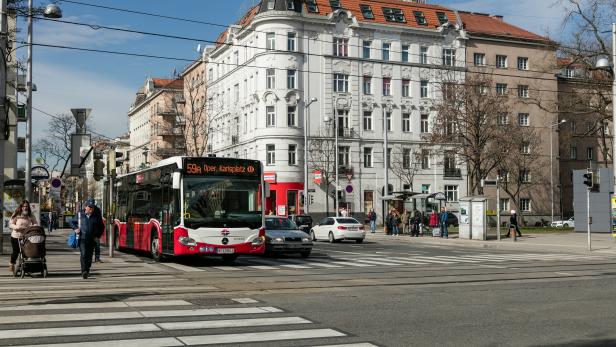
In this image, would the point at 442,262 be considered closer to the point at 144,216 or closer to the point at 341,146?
the point at 144,216

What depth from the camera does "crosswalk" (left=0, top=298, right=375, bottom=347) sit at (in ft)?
26.0

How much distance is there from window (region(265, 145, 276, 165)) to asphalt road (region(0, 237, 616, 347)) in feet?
135

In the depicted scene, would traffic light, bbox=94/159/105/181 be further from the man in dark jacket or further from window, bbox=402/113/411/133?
window, bbox=402/113/411/133

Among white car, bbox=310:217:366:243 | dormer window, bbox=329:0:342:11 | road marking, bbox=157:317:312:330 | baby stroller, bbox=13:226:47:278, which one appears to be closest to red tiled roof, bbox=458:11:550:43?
dormer window, bbox=329:0:342:11

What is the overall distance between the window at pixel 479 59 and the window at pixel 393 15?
839 centimetres

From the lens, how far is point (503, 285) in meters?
14.4

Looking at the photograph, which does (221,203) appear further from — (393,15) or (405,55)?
(393,15)

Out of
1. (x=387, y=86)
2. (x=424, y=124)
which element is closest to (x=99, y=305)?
(x=387, y=86)

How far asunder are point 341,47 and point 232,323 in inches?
2189

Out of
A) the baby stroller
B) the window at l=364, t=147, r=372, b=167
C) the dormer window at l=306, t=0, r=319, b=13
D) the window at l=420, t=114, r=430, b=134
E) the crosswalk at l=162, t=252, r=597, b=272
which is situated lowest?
the crosswalk at l=162, t=252, r=597, b=272

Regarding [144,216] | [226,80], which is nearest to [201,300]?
[144,216]

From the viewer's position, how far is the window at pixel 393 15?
6556 cm

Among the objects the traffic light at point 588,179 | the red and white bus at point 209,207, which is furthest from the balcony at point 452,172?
the red and white bus at point 209,207

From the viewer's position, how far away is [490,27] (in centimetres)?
7106
